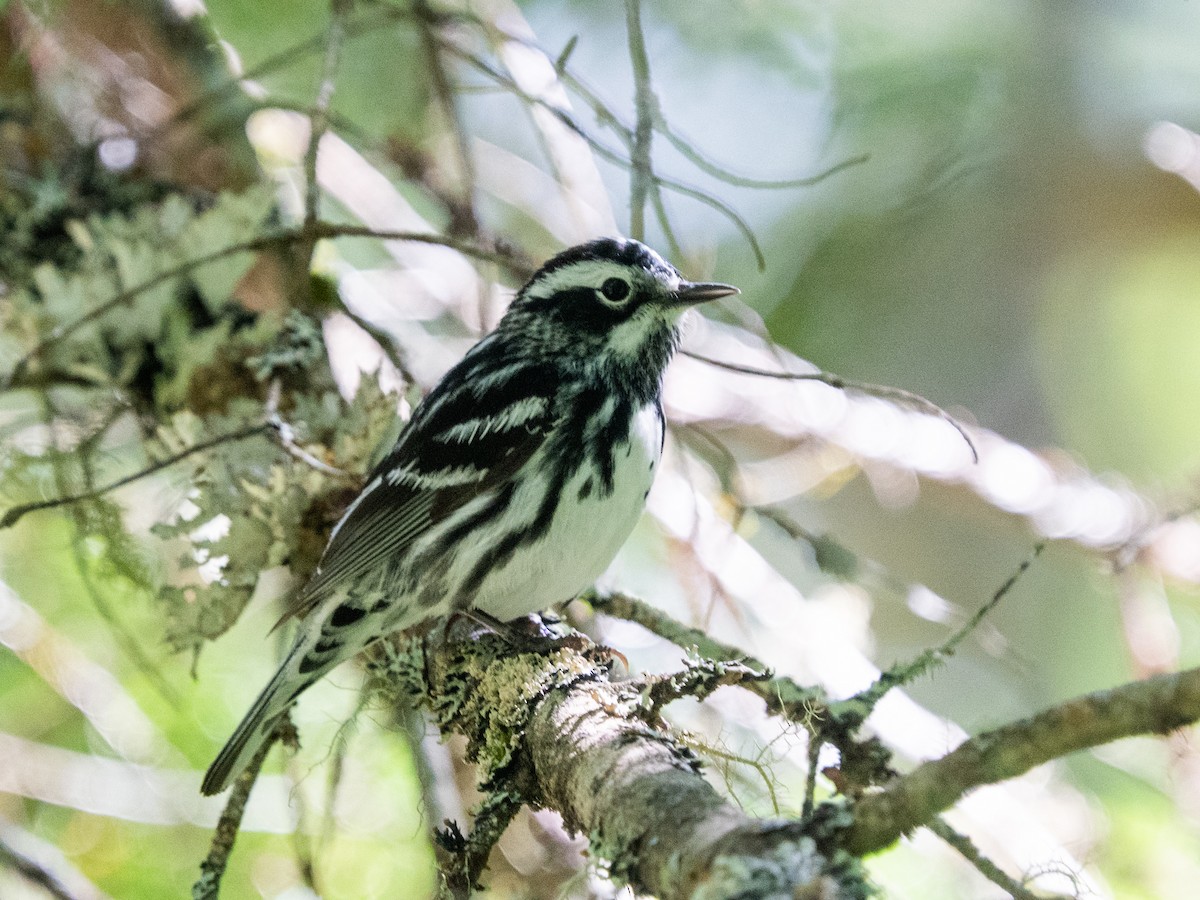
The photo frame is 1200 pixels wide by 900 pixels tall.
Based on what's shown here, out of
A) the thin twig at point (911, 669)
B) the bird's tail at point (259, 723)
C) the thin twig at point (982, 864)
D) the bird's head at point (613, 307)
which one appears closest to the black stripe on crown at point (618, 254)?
the bird's head at point (613, 307)

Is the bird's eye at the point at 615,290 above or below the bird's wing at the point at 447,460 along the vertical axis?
above

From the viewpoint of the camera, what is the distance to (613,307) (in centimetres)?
319

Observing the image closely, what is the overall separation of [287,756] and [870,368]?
3.85 metres

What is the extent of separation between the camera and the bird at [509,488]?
2.78 meters

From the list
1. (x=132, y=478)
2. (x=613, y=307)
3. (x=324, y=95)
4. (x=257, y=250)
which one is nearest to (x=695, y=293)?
(x=613, y=307)

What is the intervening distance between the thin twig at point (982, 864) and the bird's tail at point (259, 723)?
65.1 inches

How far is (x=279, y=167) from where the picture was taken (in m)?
4.05

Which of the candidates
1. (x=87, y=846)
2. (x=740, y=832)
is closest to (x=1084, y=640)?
(x=87, y=846)

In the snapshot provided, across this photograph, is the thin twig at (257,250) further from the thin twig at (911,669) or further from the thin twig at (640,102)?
the thin twig at (911,669)

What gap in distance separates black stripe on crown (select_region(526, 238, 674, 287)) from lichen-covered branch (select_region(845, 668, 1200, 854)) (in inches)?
85.1

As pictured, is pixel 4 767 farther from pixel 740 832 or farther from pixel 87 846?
pixel 740 832

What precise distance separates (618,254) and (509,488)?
0.71 meters

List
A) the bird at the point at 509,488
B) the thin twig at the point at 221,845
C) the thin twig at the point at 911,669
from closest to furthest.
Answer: the thin twig at the point at 911,669
the thin twig at the point at 221,845
the bird at the point at 509,488

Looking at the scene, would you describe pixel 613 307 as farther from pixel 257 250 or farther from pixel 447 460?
pixel 257 250
